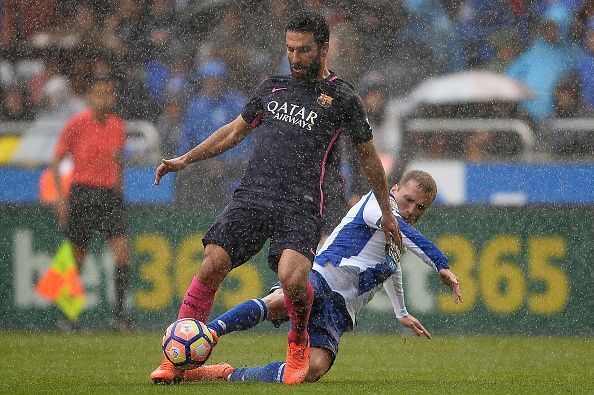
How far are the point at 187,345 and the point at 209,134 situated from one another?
5.96 meters

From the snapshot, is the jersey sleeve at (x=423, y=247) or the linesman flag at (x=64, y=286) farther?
the linesman flag at (x=64, y=286)

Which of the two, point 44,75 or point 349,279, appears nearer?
point 349,279

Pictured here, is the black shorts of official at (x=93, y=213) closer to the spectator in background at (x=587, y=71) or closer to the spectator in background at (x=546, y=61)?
the spectator in background at (x=546, y=61)

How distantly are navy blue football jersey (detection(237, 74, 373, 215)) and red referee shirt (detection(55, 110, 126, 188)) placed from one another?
435cm

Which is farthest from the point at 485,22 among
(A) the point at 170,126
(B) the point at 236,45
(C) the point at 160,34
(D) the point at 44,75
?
(D) the point at 44,75

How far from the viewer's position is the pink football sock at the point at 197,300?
6938 millimetres

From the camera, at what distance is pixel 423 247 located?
710 cm

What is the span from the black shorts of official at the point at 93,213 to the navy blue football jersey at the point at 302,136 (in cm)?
417

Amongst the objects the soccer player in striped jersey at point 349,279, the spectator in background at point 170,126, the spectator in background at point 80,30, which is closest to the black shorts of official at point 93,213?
the spectator in background at point 170,126

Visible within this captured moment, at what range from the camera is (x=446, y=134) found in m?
12.2

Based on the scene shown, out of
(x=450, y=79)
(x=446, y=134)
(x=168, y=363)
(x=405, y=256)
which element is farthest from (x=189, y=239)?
(x=168, y=363)

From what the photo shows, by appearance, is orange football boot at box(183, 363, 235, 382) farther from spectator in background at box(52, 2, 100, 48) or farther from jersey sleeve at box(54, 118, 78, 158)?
spectator in background at box(52, 2, 100, 48)

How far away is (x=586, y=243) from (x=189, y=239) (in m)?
3.17

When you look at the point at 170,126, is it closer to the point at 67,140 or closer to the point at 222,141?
the point at 67,140
